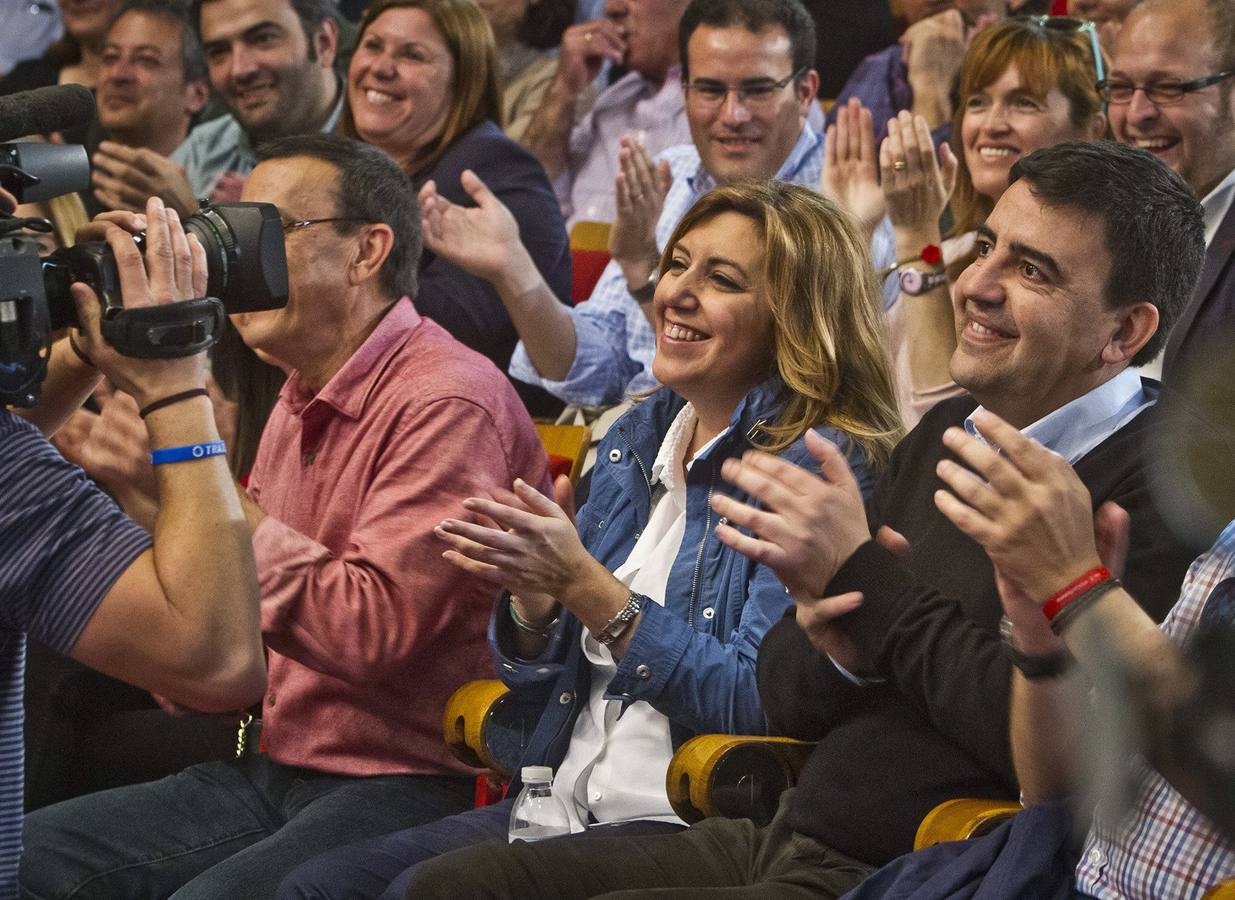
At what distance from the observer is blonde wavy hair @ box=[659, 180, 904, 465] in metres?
2.08

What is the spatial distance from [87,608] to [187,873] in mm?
706

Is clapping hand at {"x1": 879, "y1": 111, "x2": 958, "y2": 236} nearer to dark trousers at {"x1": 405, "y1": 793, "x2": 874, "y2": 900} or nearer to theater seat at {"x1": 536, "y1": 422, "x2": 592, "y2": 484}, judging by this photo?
theater seat at {"x1": 536, "y1": 422, "x2": 592, "y2": 484}

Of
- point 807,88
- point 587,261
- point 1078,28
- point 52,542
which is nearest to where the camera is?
point 52,542

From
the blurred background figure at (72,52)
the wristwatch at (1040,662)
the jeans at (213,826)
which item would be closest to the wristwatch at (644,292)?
the jeans at (213,826)

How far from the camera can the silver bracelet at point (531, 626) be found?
210cm

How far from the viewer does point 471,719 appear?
2.10 meters

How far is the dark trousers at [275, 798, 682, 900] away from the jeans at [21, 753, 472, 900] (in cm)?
10

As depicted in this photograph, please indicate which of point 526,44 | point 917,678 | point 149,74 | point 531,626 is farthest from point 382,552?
point 526,44

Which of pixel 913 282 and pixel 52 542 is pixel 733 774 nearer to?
pixel 52 542

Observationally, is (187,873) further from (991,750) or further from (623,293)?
(623,293)

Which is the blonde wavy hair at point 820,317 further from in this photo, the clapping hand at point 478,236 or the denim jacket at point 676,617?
the clapping hand at point 478,236

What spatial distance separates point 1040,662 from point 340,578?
1.01 meters

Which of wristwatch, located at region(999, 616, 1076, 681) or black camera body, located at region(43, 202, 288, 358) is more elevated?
black camera body, located at region(43, 202, 288, 358)

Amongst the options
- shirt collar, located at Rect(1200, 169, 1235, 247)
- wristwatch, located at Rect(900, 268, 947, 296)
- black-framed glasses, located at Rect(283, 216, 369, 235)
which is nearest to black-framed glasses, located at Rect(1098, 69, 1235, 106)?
shirt collar, located at Rect(1200, 169, 1235, 247)
